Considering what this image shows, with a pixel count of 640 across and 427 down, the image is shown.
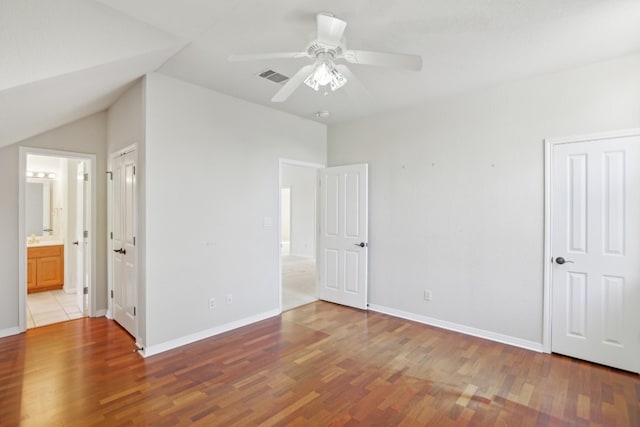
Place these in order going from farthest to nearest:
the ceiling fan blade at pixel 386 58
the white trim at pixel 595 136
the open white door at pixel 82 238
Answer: the open white door at pixel 82 238 < the white trim at pixel 595 136 < the ceiling fan blade at pixel 386 58

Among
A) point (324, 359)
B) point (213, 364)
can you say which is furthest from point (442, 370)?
point (213, 364)

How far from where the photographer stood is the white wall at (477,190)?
309cm

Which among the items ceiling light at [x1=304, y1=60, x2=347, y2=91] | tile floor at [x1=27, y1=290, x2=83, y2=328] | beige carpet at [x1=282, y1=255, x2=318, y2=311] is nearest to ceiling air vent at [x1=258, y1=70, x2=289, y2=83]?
ceiling light at [x1=304, y1=60, x2=347, y2=91]

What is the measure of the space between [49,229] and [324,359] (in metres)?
5.63

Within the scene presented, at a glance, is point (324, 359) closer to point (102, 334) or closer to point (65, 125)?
point (102, 334)

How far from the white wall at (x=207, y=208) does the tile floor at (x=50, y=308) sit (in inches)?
76.2

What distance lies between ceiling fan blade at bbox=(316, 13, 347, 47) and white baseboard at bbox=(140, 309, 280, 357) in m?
3.15

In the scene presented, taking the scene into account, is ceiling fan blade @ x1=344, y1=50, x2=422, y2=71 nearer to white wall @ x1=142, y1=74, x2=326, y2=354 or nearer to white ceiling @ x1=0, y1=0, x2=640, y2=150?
white ceiling @ x1=0, y1=0, x2=640, y2=150

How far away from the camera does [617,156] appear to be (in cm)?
286

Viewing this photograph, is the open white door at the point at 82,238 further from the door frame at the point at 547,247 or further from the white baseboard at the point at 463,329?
the door frame at the point at 547,247

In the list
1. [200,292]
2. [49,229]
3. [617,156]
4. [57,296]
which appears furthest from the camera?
[49,229]

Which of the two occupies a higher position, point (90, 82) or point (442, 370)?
point (90, 82)

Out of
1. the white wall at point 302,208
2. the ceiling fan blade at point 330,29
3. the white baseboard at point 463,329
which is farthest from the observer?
the white wall at point 302,208

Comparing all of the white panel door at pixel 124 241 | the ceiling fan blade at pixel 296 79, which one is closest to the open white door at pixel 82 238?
the white panel door at pixel 124 241
